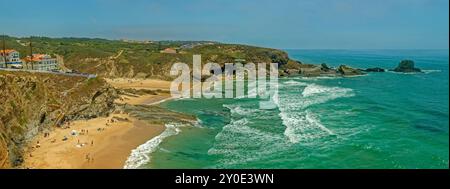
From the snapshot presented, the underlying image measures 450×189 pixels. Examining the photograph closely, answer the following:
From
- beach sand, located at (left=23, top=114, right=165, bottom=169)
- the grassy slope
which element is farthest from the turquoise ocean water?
the grassy slope

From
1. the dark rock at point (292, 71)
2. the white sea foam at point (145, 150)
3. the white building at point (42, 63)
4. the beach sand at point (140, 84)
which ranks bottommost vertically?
the white sea foam at point (145, 150)

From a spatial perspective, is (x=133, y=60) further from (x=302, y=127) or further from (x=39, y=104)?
(x=302, y=127)

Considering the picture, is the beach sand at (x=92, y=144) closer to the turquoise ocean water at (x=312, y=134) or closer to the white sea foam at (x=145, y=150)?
the white sea foam at (x=145, y=150)

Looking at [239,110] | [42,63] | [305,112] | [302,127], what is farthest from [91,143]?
[42,63]

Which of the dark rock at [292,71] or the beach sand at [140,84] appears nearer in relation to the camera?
the beach sand at [140,84]

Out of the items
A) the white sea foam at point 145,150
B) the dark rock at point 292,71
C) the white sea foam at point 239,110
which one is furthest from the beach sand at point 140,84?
the white sea foam at point 145,150

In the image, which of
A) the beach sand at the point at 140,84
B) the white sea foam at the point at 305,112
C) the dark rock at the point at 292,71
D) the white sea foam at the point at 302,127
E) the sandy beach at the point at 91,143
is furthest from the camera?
the dark rock at the point at 292,71
